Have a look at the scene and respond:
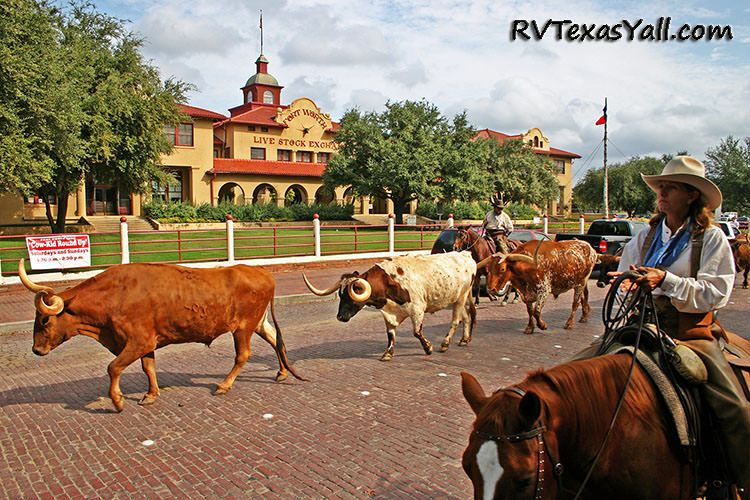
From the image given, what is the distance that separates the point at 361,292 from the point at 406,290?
718 mm

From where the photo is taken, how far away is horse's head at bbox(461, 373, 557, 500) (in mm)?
2252

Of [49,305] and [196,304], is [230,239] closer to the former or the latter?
[196,304]

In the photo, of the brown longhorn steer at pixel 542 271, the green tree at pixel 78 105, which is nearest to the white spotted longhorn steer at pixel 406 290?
the brown longhorn steer at pixel 542 271

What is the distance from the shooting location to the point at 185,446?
17.2ft

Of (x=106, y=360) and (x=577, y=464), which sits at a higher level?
(x=577, y=464)

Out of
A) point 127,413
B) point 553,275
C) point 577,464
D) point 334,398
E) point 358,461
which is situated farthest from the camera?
point 553,275

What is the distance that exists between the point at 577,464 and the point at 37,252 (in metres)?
14.8

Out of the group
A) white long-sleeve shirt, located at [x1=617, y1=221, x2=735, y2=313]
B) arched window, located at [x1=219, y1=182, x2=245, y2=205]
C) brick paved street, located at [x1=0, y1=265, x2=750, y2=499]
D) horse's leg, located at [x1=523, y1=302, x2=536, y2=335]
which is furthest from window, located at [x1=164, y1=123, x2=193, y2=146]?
white long-sleeve shirt, located at [x1=617, y1=221, x2=735, y2=313]

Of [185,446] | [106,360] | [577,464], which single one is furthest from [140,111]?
[577,464]

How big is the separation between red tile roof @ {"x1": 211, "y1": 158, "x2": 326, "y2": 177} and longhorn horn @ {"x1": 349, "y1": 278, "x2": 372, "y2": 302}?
38435mm

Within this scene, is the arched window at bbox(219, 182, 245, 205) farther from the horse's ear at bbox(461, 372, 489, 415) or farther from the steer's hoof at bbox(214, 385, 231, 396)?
the horse's ear at bbox(461, 372, 489, 415)

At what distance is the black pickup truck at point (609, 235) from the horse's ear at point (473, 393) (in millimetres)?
15540

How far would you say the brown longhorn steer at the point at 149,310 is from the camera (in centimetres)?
612

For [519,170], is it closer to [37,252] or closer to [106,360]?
[37,252]
